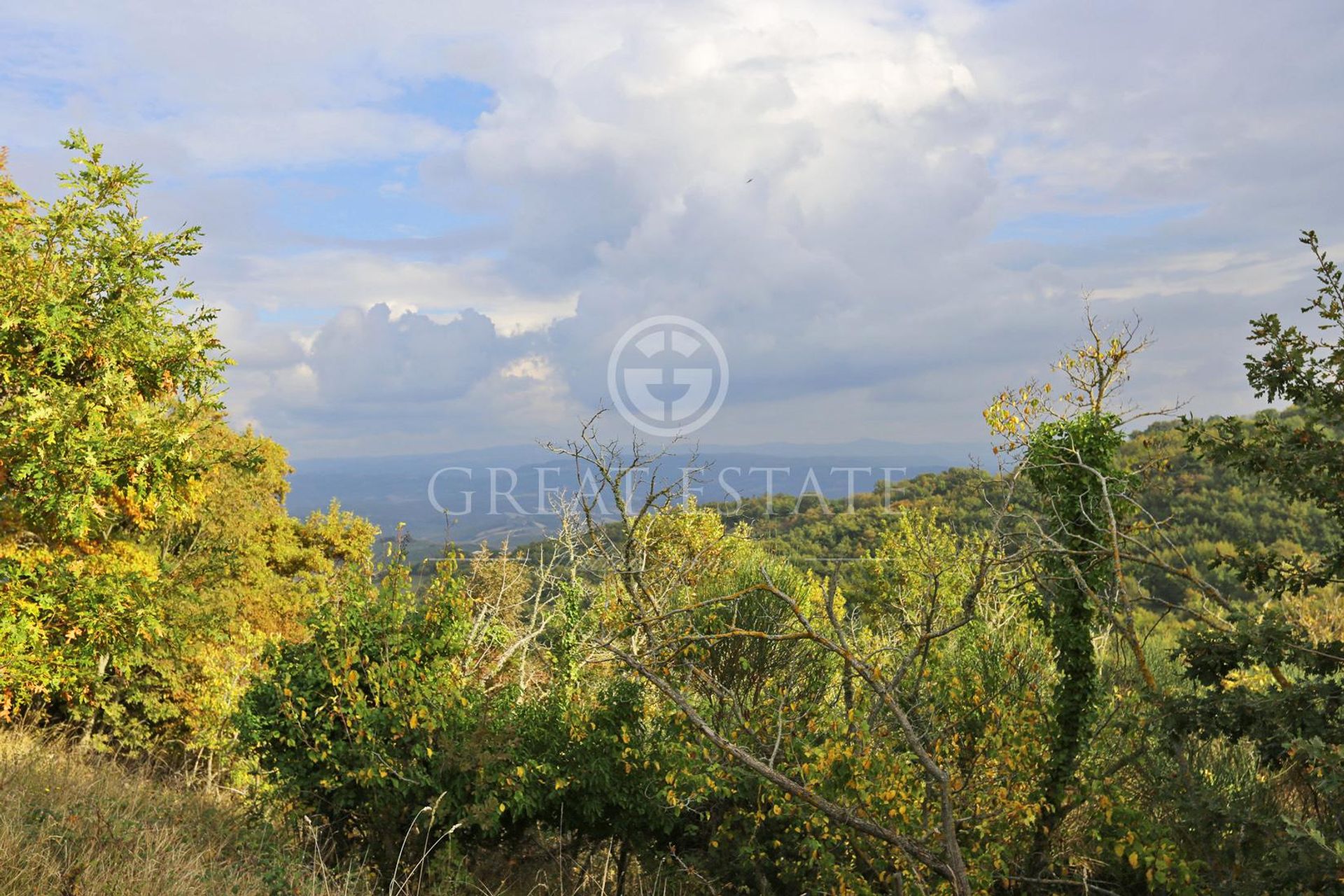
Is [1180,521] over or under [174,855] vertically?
over

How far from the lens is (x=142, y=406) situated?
39.3ft

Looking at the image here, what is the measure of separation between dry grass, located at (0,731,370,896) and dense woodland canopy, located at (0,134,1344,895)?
0.25 feet

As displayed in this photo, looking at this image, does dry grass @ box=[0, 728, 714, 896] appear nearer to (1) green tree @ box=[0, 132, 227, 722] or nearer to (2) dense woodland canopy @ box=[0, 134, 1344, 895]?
(2) dense woodland canopy @ box=[0, 134, 1344, 895]

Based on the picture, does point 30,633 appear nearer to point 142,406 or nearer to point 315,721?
point 142,406

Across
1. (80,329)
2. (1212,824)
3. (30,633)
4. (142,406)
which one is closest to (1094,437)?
(1212,824)

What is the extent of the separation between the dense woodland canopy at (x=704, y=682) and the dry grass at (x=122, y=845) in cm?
8

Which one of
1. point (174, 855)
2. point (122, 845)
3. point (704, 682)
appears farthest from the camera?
point (704, 682)

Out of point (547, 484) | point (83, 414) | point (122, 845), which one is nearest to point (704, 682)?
point (122, 845)

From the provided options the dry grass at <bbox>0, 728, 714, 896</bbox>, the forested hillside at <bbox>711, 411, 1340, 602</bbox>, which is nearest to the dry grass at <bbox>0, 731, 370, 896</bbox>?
the dry grass at <bbox>0, 728, 714, 896</bbox>

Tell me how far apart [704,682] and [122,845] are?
6420mm

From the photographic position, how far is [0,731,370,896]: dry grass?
468cm

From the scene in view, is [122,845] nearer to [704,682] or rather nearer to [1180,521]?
[704,682]

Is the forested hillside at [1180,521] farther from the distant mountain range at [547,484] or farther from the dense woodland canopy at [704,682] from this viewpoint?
the dense woodland canopy at [704,682]

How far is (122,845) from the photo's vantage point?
214 inches
